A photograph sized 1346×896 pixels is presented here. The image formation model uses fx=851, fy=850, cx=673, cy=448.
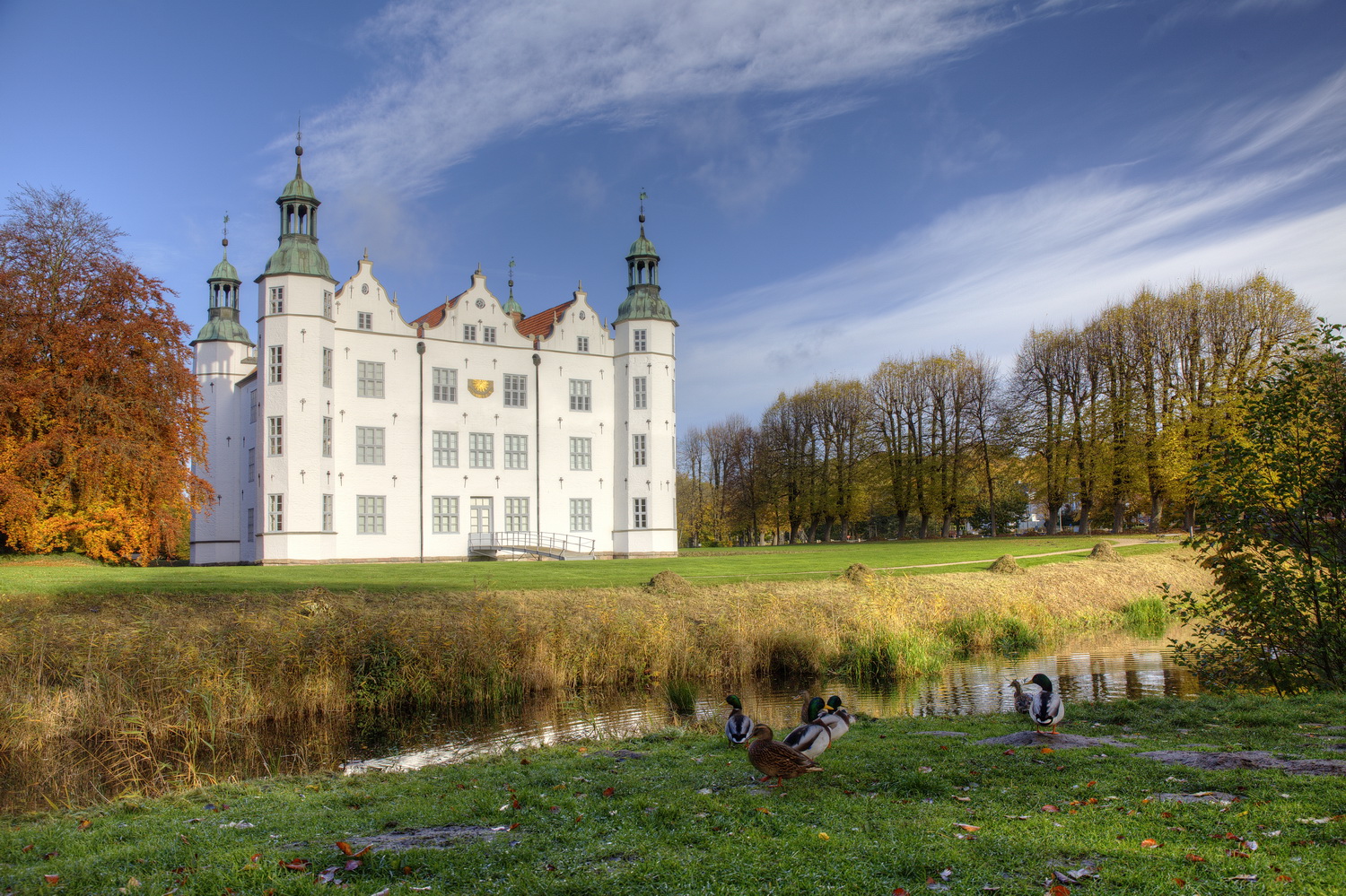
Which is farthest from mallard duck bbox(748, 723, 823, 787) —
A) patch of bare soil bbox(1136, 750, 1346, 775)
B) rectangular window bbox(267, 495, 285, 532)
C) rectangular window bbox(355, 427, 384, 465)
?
rectangular window bbox(355, 427, 384, 465)

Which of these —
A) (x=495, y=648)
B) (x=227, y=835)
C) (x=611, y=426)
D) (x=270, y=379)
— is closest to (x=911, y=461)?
(x=611, y=426)

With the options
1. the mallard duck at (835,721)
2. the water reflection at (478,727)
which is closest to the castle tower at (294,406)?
the water reflection at (478,727)

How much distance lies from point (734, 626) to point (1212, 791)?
11110 mm

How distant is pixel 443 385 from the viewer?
38500 millimetres

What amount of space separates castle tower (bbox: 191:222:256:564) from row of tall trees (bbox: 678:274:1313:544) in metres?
33.5

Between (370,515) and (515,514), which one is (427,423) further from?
(515,514)

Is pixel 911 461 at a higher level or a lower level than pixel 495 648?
higher

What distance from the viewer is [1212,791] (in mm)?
5426

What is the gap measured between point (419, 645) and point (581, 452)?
1089 inches

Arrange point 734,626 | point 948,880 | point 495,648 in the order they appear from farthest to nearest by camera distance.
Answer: point 734,626 < point 495,648 < point 948,880

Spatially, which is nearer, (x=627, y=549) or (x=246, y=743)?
(x=246, y=743)

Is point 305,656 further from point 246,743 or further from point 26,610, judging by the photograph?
point 26,610

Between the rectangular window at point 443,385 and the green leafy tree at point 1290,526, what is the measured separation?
3250 cm

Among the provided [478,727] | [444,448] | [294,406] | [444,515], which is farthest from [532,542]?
[478,727]
